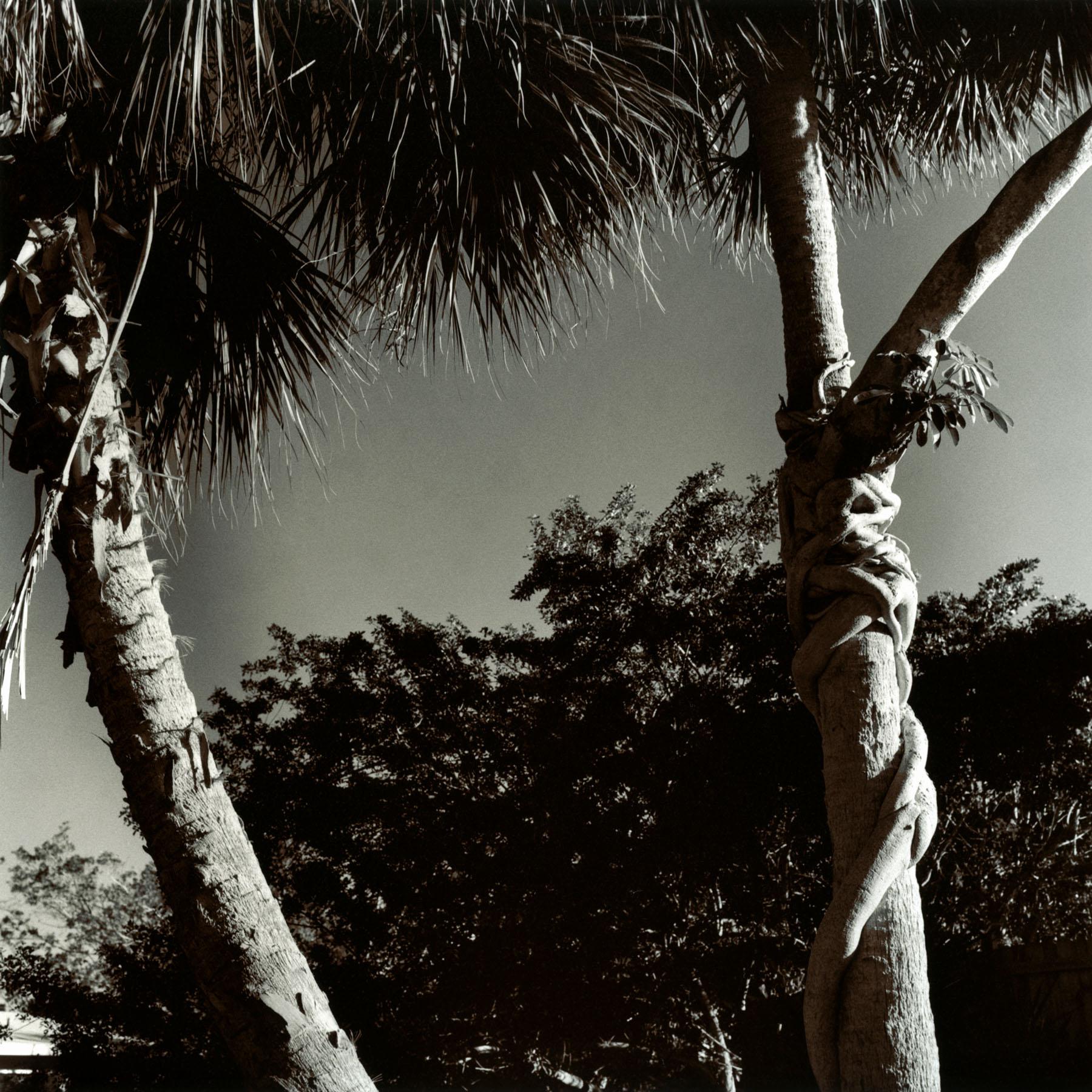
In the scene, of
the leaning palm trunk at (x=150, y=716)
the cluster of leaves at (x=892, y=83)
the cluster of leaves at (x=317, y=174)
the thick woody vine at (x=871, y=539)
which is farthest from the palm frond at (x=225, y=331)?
the thick woody vine at (x=871, y=539)

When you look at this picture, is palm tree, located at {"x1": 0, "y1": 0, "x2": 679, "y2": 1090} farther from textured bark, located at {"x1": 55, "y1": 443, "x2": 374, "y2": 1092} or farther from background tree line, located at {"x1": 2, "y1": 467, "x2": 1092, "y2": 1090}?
background tree line, located at {"x1": 2, "y1": 467, "x2": 1092, "y2": 1090}

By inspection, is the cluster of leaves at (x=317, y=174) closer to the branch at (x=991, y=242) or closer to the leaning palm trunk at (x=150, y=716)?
the leaning palm trunk at (x=150, y=716)

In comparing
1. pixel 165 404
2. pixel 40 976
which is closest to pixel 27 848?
pixel 40 976

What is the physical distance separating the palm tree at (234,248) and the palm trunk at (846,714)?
68 cm

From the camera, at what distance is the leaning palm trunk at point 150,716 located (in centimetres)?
176

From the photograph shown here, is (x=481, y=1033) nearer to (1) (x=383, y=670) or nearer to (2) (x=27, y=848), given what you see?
(1) (x=383, y=670)

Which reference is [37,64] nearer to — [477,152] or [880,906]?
[477,152]

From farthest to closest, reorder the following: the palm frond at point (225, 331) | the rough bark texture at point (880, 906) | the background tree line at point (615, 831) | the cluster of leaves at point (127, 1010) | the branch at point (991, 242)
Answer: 1. the cluster of leaves at point (127, 1010)
2. the background tree line at point (615, 831)
3. the palm frond at point (225, 331)
4. the branch at point (991, 242)
5. the rough bark texture at point (880, 906)

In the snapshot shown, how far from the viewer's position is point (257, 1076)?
1.72 meters

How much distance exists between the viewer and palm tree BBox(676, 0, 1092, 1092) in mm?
2023

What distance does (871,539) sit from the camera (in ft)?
7.58

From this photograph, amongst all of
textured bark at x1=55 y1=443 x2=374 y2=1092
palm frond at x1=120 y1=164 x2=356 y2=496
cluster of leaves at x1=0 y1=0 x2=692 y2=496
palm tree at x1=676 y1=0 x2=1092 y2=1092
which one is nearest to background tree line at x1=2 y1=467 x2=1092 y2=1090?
palm tree at x1=676 y1=0 x2=1092 y2=1092

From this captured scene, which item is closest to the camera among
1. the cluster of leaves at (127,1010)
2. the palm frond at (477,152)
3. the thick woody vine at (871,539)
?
the thick woody vine at (871,539)

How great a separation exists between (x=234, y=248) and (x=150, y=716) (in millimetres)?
1519
